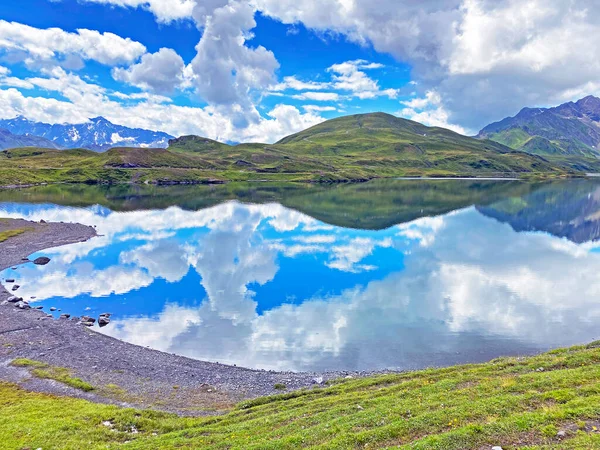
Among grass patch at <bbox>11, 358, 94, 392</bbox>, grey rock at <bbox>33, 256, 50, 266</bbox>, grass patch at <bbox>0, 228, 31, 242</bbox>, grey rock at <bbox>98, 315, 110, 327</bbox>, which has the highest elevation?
grass patch at <bbox>0, 228, 31, 242</bbox>

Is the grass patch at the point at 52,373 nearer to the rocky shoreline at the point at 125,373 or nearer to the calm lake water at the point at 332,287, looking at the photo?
the rocky shoreline at the point at 125,373

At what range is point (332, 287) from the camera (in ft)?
217

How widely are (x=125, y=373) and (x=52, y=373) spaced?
587cm

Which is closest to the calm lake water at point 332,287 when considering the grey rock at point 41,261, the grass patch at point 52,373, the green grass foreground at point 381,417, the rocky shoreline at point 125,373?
the grey rock at point 41,261

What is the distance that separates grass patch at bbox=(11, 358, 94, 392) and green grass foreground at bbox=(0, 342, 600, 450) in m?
3.00

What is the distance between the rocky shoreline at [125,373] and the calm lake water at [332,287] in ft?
12.0

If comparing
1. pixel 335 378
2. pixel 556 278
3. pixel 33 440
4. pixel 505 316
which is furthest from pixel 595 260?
pixel 33 440

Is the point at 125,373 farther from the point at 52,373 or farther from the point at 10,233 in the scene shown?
the point at 10,233

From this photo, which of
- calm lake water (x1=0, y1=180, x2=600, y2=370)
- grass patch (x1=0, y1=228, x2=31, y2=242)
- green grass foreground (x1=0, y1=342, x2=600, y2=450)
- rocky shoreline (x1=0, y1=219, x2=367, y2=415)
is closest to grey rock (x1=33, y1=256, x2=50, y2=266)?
calm lake water (x1=0, y1=180, x2=600, y2=370)

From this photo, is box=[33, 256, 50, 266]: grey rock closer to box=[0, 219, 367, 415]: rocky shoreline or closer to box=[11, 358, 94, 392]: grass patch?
box=[0, 219, 367, 415]: rocky shoreline

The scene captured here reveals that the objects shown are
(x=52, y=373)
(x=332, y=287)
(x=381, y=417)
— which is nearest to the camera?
(x=381, y=417)

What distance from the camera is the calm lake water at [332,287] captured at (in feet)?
146

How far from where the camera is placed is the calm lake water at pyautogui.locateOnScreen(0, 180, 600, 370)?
4462 cm

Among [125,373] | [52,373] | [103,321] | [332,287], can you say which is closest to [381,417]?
[125,373]
